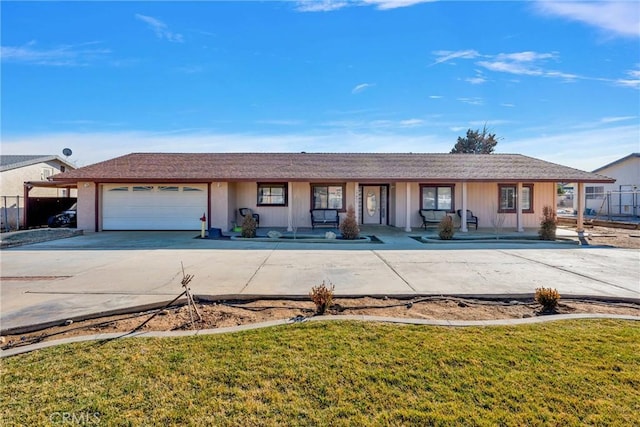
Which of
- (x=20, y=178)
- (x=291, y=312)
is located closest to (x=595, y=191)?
(x=291, y=312)

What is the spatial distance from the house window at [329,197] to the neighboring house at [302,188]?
49 millimetres

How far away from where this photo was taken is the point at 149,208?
15.1 m

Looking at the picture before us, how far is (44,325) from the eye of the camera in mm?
4004

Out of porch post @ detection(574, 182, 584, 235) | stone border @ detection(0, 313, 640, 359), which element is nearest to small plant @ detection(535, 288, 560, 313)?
stone border @ detection(0, 313, 640, 359)

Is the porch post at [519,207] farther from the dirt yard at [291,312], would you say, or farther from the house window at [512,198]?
the dirt yard at [291,312]

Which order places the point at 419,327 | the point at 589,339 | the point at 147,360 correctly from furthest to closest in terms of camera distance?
1. the point at 419,327
2. the point at 589,339
3. the point at 147,360

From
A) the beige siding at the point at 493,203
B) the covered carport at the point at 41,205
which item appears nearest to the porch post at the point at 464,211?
the beige siding at the point at 493,203

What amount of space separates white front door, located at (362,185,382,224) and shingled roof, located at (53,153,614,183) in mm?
1513

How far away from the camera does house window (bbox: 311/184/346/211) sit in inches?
642

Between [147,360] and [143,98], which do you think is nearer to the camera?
[147,360]

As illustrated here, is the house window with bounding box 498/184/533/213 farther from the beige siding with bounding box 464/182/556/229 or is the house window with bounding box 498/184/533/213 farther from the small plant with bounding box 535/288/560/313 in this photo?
the small plant with bounding box 535/288/560/313

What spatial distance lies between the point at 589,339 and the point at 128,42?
13.3 m

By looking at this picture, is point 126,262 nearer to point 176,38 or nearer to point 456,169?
point 176,38

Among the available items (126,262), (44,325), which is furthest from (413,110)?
(44,325)
